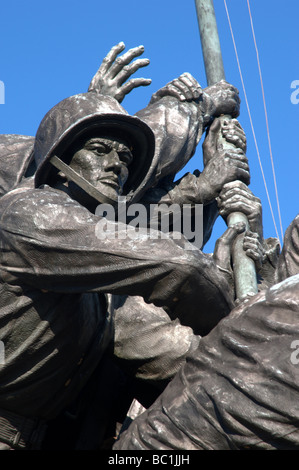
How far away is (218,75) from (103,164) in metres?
2.54

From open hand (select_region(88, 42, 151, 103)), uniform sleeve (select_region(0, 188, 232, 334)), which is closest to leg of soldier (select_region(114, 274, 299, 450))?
uniform sleeve (select_region(0, 188, 232, 334))

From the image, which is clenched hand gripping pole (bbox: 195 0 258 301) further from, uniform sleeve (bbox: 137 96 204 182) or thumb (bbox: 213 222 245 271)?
uniform sleeve (bbox: 137 96 204 182)

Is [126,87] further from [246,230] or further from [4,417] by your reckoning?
[4,417]

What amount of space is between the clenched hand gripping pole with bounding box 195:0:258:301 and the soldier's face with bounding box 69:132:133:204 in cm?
91

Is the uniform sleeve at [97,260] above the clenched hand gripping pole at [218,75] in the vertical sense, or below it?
below

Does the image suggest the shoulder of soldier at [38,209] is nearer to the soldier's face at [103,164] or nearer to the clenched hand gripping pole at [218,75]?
the soldier's face at [103,164]

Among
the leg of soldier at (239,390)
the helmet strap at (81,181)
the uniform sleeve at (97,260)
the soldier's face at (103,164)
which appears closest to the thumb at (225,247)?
the soldier's face at (103,164)

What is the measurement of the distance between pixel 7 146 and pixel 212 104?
1.59 metres

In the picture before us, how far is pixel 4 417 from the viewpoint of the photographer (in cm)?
493

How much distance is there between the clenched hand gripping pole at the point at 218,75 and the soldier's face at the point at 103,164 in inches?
35.9

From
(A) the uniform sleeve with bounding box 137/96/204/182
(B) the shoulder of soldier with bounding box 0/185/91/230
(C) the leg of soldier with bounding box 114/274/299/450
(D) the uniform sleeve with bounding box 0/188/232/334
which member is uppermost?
(A) the uniform sleeve with bounding box 137/96/204/182

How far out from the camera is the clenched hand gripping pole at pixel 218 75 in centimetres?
583

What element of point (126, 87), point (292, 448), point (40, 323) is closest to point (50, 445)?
point (40, 323)

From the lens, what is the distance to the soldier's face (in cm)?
546
